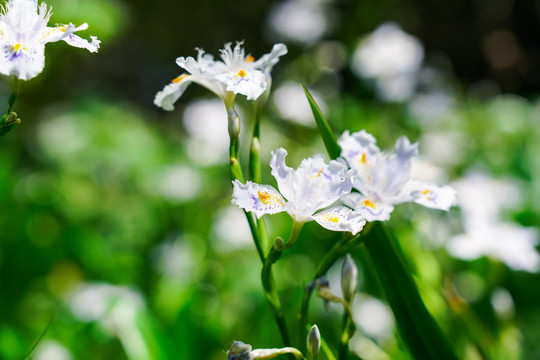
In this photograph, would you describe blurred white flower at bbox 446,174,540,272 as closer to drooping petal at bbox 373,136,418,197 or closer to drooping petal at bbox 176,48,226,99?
drooping petal at bbox 373,136,418,197

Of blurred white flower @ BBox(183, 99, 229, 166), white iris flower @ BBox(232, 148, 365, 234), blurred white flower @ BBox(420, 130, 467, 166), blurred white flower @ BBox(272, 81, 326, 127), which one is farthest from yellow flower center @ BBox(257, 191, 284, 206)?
blurred white flower @ BBox(272, 81, 326, 127)

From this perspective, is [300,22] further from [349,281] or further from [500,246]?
[349,281]

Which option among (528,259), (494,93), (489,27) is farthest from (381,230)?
(489,27)

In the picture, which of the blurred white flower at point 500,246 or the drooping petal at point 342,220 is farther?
the blurred white flower at point 500,246

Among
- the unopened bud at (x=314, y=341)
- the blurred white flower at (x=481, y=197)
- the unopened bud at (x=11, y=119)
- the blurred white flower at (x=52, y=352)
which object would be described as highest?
the unopened bud at (x=11, y=119)

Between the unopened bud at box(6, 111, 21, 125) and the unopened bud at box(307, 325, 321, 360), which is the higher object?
the unopened bud at box(6, 111, 21, 125)

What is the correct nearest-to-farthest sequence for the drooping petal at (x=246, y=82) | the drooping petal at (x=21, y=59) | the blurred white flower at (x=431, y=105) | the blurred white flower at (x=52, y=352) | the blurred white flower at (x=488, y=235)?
the drooping petal at (x=21, y=59), the drooping petal at (x=246, y=82), the blurred white flower at (x=52, y=352), the blurred white flower at (x=488, y=235), the blurred white flower at (x=431, y=105)

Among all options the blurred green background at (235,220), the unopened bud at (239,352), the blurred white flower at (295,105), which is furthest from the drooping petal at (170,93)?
the blurred white flower at (295,105)

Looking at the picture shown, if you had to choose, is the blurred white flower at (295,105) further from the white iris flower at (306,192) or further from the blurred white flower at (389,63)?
the white iris flower at (306,192)
